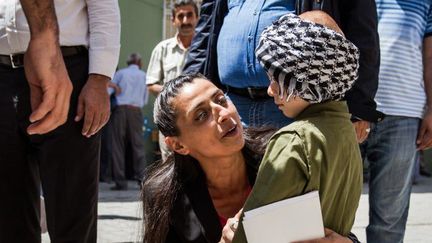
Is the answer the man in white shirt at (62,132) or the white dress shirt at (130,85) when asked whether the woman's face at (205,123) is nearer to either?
the man in white shirt at (62,132)

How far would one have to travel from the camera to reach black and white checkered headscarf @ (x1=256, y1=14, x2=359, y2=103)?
1.99 m

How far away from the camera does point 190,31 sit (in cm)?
643

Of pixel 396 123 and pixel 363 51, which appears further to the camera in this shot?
pixel 396 123

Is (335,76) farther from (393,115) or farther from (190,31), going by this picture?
(190,31)

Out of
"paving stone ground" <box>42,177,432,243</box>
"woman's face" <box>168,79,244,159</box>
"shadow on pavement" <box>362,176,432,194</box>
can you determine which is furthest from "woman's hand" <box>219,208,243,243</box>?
"shadow on pavement" <box>362,176,432,194</box>

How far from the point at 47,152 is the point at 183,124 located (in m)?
0.60

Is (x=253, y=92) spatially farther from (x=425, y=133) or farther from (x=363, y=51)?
(x=425, y=133)

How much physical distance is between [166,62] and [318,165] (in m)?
4.66

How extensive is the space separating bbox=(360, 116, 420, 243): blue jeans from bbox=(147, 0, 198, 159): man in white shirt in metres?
3.01

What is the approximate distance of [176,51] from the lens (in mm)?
6441

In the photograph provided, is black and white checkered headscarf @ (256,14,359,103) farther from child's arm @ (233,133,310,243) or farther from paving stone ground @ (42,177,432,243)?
paving stone ground @ (42,177,432,243)

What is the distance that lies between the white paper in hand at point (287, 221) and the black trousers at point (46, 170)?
1.13m

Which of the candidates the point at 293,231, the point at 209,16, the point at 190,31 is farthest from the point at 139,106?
the point at 293,231

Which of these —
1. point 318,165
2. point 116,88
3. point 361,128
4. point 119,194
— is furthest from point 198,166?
point 116,88
